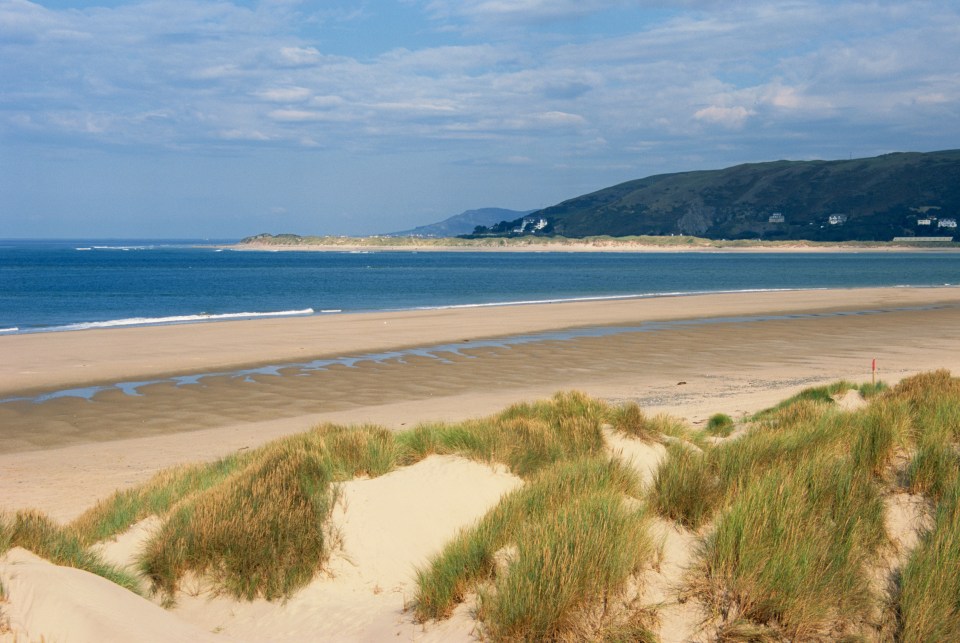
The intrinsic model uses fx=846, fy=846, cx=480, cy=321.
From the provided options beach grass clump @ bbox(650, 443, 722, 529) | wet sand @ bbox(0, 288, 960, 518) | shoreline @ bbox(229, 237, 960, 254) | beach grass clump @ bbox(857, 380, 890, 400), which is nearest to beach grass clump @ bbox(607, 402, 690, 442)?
wet sand @ bbox(0, 288, 960, 518)

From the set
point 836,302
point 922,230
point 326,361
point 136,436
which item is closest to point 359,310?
point 326,361

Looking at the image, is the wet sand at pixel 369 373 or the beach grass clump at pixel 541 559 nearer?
the beach grass clump at pixel 541 559

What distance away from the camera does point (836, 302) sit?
40.6 m

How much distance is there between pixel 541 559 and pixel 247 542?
7.89ft

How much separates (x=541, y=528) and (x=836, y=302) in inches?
1554

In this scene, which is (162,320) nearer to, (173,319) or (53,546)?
(173,319)

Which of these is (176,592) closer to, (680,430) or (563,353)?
(680,430)

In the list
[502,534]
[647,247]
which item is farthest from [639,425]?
[647,247]

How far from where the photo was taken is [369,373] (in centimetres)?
1930

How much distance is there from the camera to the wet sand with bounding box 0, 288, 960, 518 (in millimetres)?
12555

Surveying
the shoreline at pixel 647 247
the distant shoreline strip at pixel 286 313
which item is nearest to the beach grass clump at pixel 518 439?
the distant shoreline strip at pixel 286 313

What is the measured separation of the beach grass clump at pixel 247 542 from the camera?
587 cm

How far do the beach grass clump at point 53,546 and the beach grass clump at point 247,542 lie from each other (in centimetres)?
30

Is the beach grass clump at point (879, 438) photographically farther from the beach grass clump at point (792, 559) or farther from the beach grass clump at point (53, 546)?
the beach grass clump at point (53, 546)
